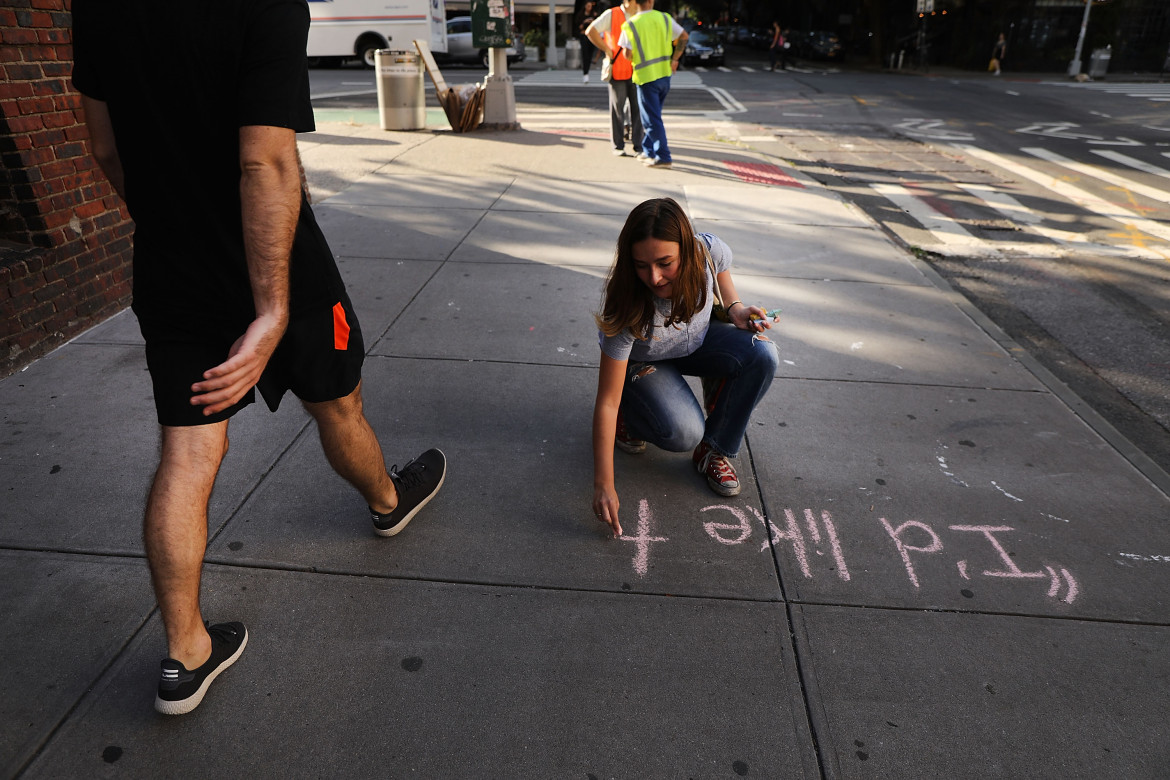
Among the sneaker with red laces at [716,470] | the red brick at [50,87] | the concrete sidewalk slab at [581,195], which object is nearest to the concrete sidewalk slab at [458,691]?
the sneaker with red laces at [716,470]

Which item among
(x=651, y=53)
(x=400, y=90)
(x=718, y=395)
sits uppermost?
(x=651, y=53)

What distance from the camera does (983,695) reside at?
2184 mm

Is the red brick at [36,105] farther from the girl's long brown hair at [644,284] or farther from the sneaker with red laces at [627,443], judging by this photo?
the sneaker with red laces at [627,443]

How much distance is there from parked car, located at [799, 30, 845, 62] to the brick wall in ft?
122

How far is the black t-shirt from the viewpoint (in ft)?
5.67

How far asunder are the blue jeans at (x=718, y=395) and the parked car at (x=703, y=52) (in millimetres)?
28001

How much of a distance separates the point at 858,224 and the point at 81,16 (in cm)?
646

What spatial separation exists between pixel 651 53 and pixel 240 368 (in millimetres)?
7701

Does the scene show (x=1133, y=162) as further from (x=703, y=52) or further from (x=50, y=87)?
(x=703, y=52)

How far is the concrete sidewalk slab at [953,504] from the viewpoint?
2592 mm

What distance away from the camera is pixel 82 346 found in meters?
4.17

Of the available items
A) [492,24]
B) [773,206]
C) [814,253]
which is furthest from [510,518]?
[492,24]

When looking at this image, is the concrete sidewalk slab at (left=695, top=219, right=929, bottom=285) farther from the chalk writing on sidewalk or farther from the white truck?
the white truck

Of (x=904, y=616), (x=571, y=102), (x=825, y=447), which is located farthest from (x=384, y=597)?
(x=571, y=102)
